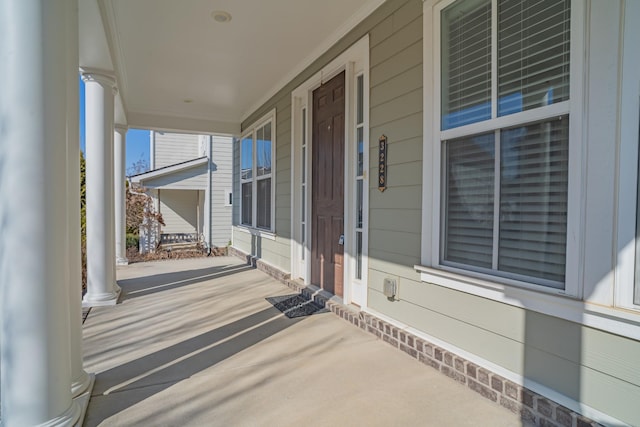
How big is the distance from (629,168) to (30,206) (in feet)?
8.53

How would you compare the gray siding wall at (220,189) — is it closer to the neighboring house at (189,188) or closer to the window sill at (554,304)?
the neighboring house at (189,188)

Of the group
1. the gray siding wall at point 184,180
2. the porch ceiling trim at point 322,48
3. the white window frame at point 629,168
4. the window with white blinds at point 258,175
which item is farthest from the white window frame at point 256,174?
the white window frame at point 629,168

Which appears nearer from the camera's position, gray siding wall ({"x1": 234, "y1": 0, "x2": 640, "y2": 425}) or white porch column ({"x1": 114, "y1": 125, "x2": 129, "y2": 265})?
gray siding wall ({"x1": 234, "y1": 0, "x2": 640, "y2": 425})

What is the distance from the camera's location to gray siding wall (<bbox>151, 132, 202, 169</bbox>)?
11.9 metres

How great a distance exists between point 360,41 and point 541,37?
5.84 feet

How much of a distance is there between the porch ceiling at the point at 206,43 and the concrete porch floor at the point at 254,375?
2.61 m

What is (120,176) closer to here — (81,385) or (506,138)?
(81,385)

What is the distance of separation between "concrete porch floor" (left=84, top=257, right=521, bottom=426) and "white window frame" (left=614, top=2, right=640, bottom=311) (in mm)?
921

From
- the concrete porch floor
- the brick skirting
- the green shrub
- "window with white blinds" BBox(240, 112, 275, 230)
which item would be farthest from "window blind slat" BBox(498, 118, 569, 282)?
the green shrub

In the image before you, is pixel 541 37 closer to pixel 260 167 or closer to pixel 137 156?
pixel 260 167

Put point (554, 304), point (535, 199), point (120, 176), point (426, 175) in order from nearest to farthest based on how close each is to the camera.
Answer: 1. point (554, 304)
2. point (535, 199)
3. point (426, 175)
4. point (120, 176)

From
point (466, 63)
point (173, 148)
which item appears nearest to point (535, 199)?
point (466, 63)

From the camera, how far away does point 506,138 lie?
2127mm

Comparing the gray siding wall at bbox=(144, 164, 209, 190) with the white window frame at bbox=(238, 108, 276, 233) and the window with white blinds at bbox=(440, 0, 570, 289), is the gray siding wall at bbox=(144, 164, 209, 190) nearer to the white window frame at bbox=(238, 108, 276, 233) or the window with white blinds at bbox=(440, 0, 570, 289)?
the white window frame at bbox=(238, 108, 276, 233)
